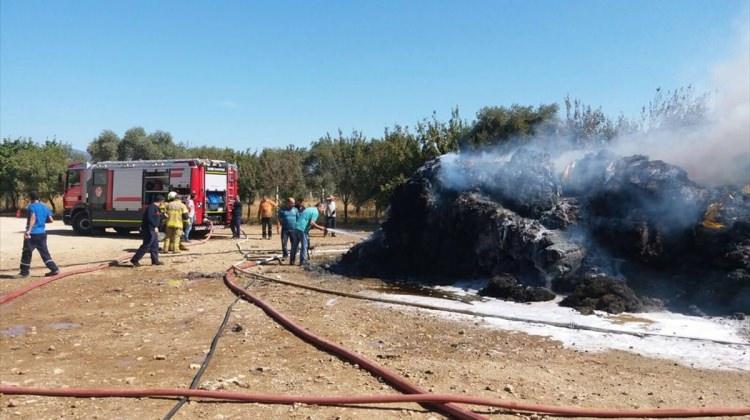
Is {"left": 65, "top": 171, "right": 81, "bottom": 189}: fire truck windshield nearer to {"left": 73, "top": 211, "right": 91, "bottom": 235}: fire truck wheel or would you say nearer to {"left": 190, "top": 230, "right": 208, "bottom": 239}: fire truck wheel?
{"left": 73, "top": 211, "right": 91, "bottom": 235}: fire truck wheel

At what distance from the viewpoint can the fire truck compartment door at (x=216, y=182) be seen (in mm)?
21484

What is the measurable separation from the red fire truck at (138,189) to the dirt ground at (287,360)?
1068 centimetres

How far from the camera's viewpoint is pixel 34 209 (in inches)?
471

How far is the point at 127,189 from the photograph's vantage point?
873 inches

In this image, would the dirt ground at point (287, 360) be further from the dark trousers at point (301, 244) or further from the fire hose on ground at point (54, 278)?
the dark trousers at point (301, 244)

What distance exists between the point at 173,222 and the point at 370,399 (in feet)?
41.7

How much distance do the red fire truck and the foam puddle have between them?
1300cm

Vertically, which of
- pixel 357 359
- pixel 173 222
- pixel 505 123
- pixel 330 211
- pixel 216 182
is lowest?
pixel 357 359

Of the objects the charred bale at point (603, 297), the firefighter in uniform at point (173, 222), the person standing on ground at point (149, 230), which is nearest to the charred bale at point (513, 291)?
the charred bale at point (603, 297)

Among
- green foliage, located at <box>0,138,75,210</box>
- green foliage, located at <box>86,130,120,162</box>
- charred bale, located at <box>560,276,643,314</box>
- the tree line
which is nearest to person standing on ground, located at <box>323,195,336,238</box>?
the tree line

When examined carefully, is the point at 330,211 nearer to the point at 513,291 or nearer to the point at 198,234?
the point at 198,234

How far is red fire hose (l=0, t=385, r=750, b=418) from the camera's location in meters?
4.66

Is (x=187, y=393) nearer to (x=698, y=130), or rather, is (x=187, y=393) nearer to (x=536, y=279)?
(x=536, y=279)

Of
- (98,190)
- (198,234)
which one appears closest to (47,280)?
(198,234)
